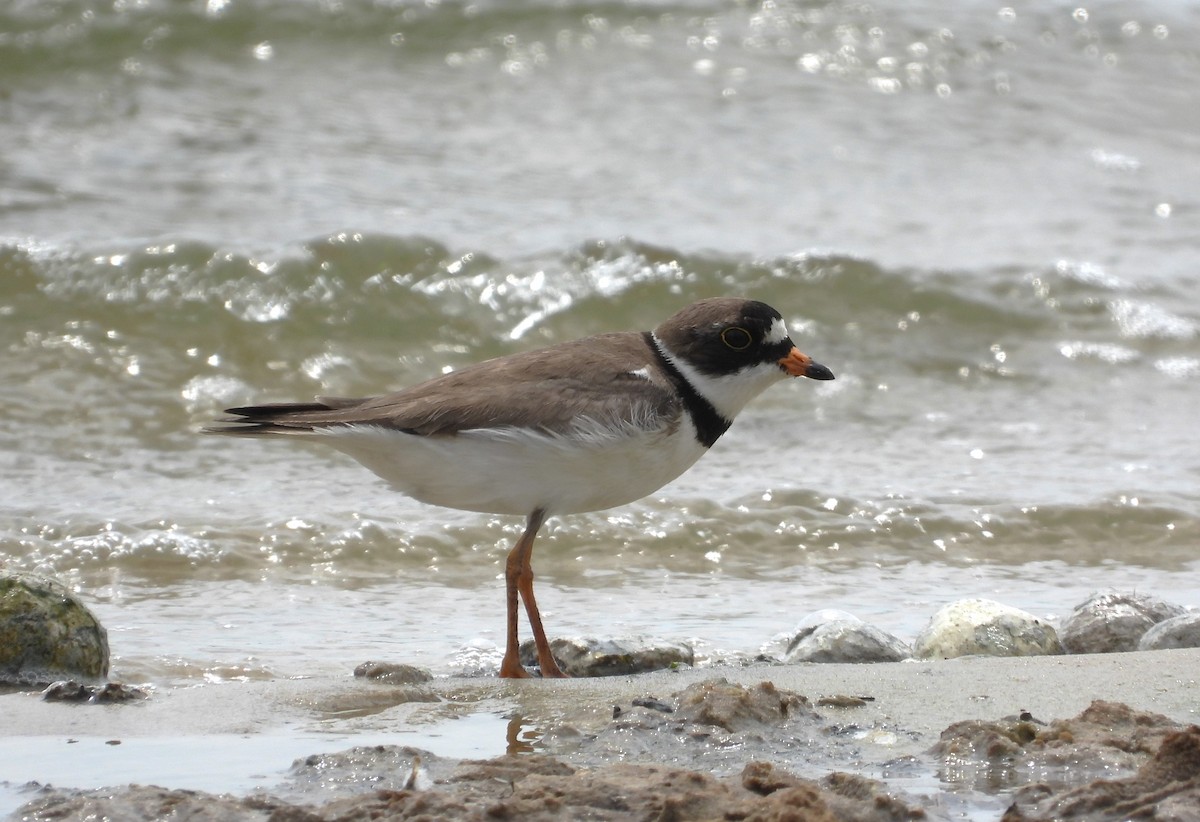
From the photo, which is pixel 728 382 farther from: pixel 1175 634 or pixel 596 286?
pixel 596 286

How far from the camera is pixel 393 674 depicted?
4.60 metres

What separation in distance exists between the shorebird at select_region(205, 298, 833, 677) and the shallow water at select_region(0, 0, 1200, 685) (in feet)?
2.04

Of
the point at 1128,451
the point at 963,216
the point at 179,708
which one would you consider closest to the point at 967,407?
the point at 1128,451

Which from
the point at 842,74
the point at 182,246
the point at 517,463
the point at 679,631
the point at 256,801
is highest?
the point at 842,74

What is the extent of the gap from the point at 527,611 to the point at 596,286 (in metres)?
5.18

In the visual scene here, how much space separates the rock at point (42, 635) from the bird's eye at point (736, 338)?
7.77ft

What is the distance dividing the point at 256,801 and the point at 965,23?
1331cm

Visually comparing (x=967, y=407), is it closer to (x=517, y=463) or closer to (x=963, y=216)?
(x=963, y=216)

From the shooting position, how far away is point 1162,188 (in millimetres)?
12266

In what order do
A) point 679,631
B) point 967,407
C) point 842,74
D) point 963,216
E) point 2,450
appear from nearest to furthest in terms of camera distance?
1. point 679,631
2. point 2,450
3. point 967,407
4. point 963,216
5. point 842,74

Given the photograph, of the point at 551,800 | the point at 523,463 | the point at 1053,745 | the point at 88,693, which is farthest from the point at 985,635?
the point at 88,693

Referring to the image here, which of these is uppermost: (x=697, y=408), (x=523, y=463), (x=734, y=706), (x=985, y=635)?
(x=697, y=408)

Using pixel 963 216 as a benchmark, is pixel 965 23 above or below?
above

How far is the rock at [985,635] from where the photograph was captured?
16.4 ft
